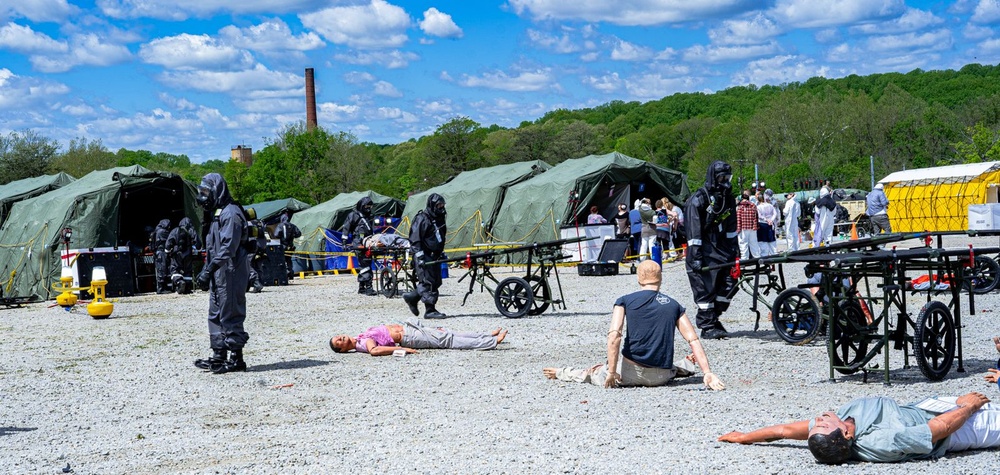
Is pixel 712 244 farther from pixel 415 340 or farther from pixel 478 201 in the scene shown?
pixel 478 201

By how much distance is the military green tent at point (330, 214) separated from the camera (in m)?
41.2

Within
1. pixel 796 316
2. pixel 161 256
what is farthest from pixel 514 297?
pixel 161 256

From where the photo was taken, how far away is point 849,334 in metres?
8.94

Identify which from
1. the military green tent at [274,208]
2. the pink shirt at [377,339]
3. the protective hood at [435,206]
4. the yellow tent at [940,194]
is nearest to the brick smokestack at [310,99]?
the military green tent at [274,208]

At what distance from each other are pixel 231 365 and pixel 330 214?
104ft

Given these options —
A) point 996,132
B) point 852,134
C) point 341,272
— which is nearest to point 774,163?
point 852,134

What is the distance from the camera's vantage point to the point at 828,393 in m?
8.25

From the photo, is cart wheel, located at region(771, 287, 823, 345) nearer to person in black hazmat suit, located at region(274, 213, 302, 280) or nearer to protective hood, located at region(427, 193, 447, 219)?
protective hood, located at region(427, 193, 447, 219)

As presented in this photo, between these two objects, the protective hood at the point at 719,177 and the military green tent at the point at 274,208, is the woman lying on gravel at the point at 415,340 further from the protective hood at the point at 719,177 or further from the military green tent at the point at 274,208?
the military green tent at the point at 274,208

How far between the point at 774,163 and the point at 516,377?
283 feet

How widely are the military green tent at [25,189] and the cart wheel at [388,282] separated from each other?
14205 mm

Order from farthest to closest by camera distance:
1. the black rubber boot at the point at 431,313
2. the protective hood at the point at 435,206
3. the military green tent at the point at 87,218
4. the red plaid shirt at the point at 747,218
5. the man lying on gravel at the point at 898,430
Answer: the military green tent at the point at 87,218
the red plaid shirt at the point at 747,218
the protective hood at the point at 435,206
the black rubber boot at the point at 431,313
the man lying on gravel at the point at 898,430

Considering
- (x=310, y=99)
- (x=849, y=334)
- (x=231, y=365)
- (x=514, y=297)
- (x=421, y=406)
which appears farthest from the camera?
(x=310, y=99)

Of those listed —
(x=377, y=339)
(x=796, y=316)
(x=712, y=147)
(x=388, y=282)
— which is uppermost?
(x=712, y=147)
